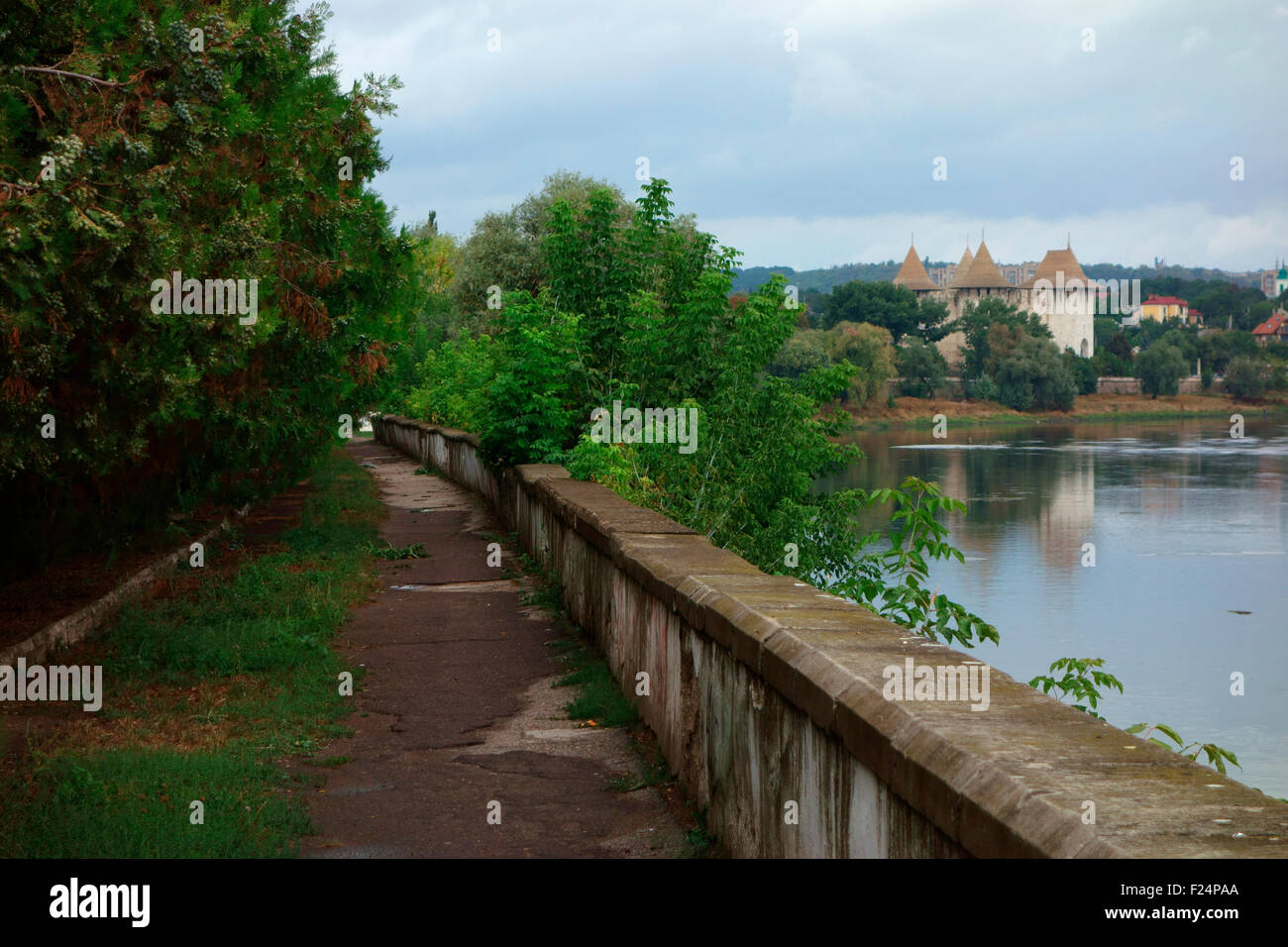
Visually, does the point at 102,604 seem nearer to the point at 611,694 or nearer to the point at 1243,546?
the point at 611,694

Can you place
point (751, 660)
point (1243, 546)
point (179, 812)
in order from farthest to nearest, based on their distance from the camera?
1. point (1243, 546)
2. point (179, 812)
3. point (751, 660)

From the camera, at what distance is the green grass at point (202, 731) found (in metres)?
5.24

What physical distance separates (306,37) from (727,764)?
1176cm

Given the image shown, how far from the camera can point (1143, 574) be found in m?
37.4

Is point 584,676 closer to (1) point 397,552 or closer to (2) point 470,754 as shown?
(2) point 470,754

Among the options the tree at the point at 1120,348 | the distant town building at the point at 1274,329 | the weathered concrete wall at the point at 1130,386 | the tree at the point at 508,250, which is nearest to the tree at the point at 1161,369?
the weathered concrete wall at the point at 1130,386

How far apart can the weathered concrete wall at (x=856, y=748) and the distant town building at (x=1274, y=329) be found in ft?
541

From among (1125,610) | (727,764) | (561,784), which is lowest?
(1125,610)

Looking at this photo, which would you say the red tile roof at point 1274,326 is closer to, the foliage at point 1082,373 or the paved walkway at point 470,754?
the foliage at point 1082,373

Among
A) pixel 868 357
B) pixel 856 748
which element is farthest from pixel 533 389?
pixel 868 357

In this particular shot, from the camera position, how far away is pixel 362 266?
15.3m

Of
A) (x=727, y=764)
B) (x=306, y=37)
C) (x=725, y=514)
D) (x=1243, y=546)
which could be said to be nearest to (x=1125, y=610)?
(x=1243, y=546)

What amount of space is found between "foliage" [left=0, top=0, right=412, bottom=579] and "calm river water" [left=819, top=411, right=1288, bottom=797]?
15716 millimetres

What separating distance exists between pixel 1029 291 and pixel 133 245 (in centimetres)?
16101
